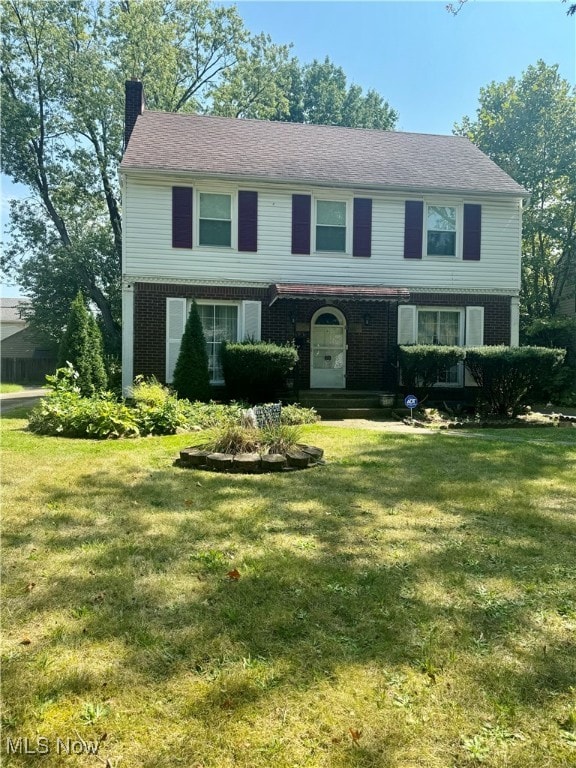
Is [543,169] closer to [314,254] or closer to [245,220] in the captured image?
[314,254]

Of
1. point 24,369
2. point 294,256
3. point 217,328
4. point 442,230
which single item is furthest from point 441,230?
point 24,369

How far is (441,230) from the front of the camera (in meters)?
14.1

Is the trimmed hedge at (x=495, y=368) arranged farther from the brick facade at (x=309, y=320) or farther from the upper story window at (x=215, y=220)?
the upper story window at (x=215, y=220)

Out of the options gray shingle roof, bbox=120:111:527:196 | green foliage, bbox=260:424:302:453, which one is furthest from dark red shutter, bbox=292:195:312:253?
green foliage, bbox=260:424:302:453

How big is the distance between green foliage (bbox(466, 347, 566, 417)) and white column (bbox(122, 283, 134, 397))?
8.12 m

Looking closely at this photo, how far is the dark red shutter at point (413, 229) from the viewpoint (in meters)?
13.9

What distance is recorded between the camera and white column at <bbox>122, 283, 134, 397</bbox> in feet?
42.2

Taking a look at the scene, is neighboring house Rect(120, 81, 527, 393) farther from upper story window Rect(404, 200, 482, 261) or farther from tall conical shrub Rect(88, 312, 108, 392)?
tall conical shrub Rect(88, 312, 108, 392)

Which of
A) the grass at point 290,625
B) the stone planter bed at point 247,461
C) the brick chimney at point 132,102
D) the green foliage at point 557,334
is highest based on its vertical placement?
the brick chimney at point 132,102

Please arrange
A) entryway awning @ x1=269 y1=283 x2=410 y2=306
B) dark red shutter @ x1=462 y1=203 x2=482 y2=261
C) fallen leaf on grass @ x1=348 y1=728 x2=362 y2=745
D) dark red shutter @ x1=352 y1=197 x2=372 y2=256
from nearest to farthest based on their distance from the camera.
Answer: fallen leaf on grass @ x1=348 y1=728 x2=362 y2=745 → entryway awning @ x1=269 y1=283 x2=410 y2=306 → dark red shutter @ x1=352 y1=197 x2=372 y2=256 → dark red shutter @ x1=462 y1=203 x2=482 y2=261

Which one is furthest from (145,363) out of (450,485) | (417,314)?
(450,485)

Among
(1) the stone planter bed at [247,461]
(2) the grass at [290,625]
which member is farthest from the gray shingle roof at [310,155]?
(2) the grass at [290,625]

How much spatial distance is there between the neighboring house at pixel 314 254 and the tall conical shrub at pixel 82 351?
1.27 metres

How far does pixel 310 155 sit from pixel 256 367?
7.11 meters
